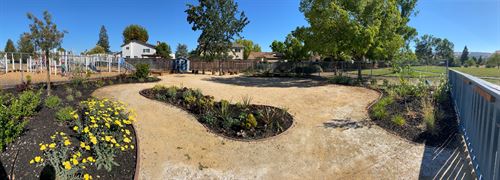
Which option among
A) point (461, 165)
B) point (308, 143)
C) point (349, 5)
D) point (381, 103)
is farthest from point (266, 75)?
point (461, 165)

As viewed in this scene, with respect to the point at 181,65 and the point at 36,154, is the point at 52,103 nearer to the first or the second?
the point at 36,154

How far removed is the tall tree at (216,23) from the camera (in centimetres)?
3081

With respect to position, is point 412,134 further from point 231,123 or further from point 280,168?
point 231,123

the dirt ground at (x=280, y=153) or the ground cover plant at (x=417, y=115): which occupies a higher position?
the ground cover plant at (x=417, y=115)

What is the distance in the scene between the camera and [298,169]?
5754 mm

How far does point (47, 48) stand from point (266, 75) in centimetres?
A: 1751

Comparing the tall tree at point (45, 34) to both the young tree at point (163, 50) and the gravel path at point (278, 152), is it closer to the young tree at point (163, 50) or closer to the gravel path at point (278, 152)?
the gravel path at point (278, 152)

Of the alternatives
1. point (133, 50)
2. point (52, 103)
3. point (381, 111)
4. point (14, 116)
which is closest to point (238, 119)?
point (381, 111)

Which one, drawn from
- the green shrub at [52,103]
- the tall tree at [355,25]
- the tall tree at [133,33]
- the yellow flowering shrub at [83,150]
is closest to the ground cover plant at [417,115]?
the tall tree at [355,25]

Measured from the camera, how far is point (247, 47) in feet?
255

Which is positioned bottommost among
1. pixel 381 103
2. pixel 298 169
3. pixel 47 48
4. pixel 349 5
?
pixel 298 169

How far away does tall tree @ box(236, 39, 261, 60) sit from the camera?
70.8 m

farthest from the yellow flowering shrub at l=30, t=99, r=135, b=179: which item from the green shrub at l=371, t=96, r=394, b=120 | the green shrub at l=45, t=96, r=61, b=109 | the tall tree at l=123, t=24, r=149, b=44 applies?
the tall tree at l=123, t=24, r=149, b=44

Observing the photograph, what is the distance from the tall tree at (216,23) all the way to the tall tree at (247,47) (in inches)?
1428
